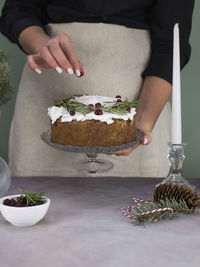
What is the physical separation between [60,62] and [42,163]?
22.7 inches

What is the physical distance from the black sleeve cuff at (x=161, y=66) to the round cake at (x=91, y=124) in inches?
14.0

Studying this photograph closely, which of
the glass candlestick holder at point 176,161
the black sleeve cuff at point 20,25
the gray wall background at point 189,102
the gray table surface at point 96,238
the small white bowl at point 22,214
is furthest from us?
the gray wall background at point 189,102

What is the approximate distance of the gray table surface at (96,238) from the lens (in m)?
0.68

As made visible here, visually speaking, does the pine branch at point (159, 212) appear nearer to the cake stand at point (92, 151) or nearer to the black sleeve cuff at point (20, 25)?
the cake stand at point (92, 151)

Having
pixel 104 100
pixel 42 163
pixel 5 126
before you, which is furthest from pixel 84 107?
pixel 5 126

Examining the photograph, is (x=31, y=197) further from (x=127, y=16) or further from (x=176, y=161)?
(x=127, y=16)

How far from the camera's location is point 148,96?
1528mm

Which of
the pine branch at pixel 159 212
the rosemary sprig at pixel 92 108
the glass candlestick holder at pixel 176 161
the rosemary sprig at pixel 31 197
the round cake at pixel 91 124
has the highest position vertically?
the rosemary sprig at pixel 92 108

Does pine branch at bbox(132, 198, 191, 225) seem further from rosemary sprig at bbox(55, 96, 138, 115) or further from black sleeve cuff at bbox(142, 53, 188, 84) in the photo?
black sleeve cuff at bbox(142, 53, 188, 84)

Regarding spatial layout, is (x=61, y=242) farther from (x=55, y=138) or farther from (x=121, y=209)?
(x=55, y=138)

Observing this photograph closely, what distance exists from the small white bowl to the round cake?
38cm

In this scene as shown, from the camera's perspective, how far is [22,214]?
81 centimetres

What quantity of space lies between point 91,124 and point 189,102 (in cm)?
117

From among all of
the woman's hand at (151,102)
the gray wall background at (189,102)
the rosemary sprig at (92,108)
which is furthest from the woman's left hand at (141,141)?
the gray wall background at (189,102)
